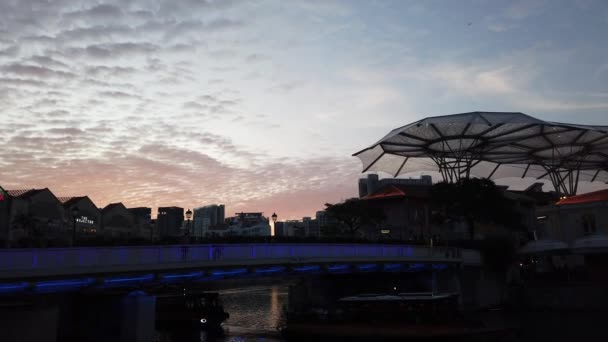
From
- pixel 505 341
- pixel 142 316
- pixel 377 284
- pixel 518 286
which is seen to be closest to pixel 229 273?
pixel 142 316

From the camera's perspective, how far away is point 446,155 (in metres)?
92.2

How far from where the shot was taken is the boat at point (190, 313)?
191ft

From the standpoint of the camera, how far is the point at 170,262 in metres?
33.8

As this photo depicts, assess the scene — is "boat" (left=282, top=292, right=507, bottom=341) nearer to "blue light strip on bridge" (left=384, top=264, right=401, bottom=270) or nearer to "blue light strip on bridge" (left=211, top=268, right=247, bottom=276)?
"blue light strip on bridge" (left=384, top=264, right=401, bottom=270)

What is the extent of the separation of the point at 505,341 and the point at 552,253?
99.9 feet

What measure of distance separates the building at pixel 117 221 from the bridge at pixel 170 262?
70.0 metres

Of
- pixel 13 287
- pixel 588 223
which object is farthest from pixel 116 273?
pixel 588 223

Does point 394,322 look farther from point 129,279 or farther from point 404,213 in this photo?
point 404,213

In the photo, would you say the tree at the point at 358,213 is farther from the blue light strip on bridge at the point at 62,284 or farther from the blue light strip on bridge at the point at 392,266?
the blue light strip on bridge at the point at 62,284

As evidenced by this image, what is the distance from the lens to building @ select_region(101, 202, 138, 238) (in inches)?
4230

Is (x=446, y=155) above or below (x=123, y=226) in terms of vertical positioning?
above

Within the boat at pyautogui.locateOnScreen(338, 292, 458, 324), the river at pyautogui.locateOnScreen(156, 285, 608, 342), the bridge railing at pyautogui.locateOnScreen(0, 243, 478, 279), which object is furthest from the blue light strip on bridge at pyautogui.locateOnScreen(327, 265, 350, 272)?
the river at pyautogui.locateOnScreen(156, 285, 608, 342)

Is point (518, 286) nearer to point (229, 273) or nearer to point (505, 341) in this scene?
point (505, 341)

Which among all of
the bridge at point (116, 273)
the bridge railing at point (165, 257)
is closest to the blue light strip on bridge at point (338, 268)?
the bridge at point (116, 273)
